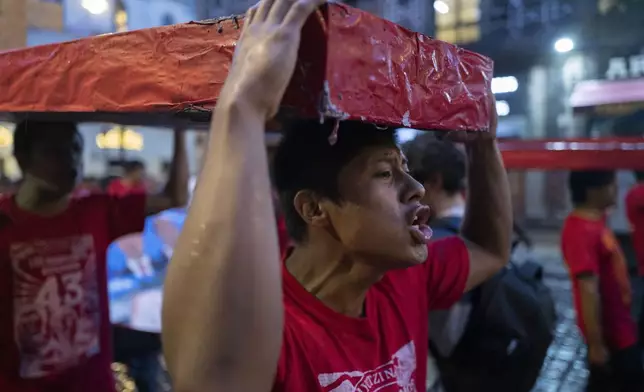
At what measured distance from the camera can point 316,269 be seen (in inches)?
51.0

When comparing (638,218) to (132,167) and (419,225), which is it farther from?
(132,167)

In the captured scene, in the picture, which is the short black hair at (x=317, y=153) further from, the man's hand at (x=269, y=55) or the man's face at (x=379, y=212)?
the man's hand at (x=269, y=55)

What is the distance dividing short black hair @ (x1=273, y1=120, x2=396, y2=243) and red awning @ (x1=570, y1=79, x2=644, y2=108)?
5.23 m

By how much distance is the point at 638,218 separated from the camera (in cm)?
376

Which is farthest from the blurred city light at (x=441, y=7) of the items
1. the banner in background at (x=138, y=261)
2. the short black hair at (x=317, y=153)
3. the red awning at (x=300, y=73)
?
the short black hair at (x=317, y=153)

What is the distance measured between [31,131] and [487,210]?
1606mm

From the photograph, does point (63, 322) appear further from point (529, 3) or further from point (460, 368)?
point (529, 3)

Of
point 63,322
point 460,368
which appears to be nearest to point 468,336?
point 460,368

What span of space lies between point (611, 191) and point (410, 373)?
88.0 inches

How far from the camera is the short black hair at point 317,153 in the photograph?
4.01 ft

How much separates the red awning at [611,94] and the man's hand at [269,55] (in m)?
5.57

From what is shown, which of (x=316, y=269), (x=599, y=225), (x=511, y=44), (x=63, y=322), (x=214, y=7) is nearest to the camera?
(x=316, y=269)

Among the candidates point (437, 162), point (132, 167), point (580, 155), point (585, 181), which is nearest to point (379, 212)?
point (437, 162)

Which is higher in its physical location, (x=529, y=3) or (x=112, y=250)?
(x=529, y=3)
